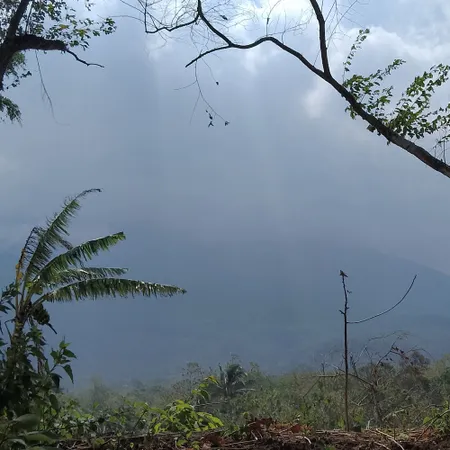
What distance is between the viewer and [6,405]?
1896mm

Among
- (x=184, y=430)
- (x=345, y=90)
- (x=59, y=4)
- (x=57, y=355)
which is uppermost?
(x=59, y=4)

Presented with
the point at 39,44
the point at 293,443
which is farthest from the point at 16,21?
the point at 293,443

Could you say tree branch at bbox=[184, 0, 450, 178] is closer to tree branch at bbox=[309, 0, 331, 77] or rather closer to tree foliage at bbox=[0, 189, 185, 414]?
tree branch at bbox=[309, 0, 331, 77]

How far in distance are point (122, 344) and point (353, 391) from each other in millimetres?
66224

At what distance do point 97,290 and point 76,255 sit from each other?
73cm

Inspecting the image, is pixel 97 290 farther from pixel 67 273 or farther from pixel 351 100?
pixel 351 100

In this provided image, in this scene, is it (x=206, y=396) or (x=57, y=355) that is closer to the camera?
(x=57, y=355)

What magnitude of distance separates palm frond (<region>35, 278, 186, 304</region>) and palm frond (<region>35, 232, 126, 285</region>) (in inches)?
11.4

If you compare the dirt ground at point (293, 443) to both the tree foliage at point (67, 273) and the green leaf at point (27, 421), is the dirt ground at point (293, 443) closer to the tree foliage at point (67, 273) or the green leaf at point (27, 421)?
the green leaf at point (27, 421)

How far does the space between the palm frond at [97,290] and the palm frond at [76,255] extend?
0.29m

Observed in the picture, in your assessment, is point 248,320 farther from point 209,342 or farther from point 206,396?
point 206,396

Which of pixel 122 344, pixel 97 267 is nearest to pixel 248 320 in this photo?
pixel 122 344

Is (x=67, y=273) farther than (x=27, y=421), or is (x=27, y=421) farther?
(x=67, y=273)

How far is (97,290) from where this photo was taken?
8945mm
